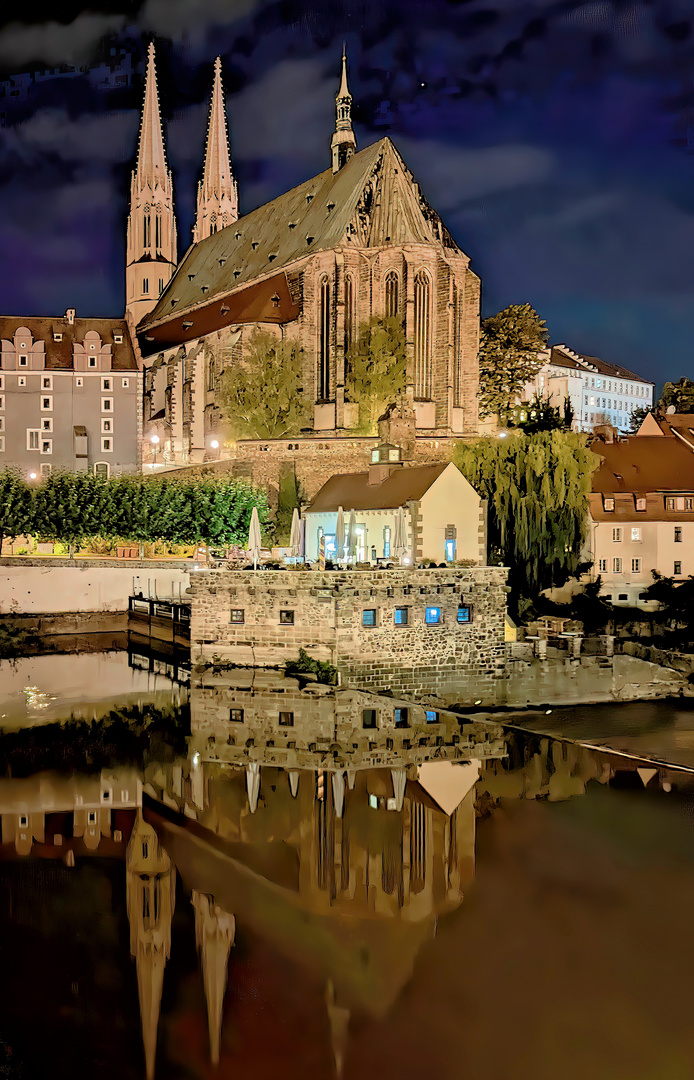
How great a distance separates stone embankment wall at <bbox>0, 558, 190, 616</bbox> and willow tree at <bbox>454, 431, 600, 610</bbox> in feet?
49.9

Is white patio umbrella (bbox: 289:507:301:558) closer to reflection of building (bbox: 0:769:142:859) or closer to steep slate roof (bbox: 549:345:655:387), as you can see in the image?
reflection of building (bbox: 0:769:142:859)

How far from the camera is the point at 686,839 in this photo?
59.9 ft

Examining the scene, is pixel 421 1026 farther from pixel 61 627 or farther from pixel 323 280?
pixel 323 280

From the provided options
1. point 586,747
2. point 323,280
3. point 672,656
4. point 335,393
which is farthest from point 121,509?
point 586,747

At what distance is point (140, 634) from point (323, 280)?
30010mm

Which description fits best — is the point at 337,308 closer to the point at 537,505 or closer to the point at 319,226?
the point at 319,226

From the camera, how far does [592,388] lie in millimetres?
119500

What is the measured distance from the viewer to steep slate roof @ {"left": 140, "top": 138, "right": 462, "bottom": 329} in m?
64.4

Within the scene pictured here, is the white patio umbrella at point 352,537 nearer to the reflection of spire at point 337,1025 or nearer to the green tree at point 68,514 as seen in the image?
the green tree at point 68,514

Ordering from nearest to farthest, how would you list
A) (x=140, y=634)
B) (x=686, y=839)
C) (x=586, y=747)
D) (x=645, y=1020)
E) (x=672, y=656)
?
(x=645, y=1020) < (x=686, y=839) < (x=586, y=747) < (x=672, y=656) < (x=140, y=634)

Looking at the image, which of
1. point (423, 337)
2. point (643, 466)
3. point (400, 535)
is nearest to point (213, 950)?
point (400, 535)

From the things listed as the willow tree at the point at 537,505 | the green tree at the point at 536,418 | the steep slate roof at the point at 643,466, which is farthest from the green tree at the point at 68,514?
the steep slate roof at the point at 643,466

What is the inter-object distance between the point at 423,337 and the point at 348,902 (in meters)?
51.7

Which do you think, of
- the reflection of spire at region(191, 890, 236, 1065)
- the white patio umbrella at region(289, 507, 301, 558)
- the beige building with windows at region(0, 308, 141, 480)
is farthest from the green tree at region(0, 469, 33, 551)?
the reflection of spire at region(191, 890, 236, 1065)
